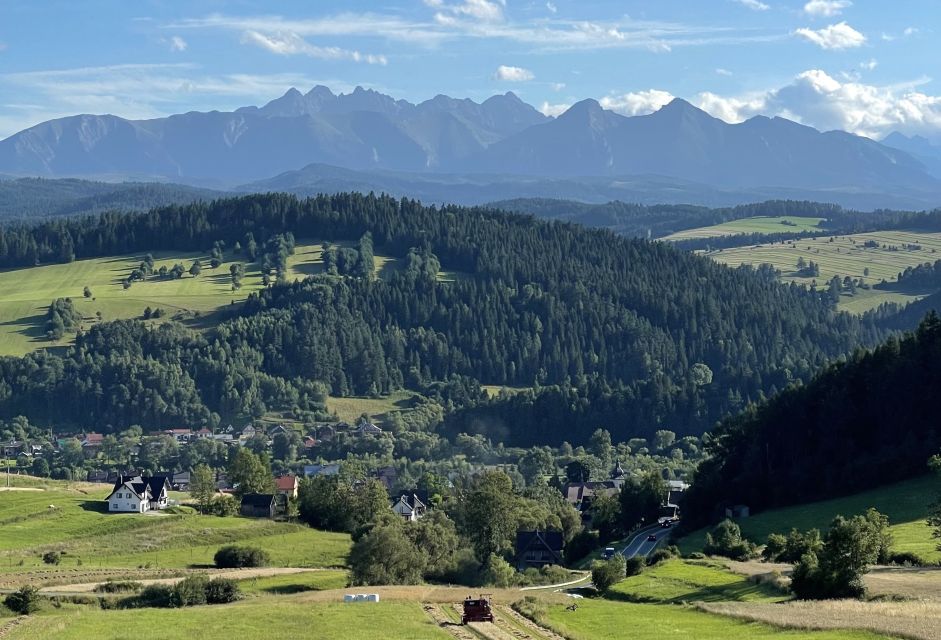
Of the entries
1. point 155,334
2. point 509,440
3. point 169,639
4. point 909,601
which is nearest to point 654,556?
point 909,601

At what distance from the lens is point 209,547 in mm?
89312

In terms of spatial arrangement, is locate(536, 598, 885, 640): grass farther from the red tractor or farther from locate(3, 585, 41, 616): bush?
locate(3, 585, 41, 616): bush

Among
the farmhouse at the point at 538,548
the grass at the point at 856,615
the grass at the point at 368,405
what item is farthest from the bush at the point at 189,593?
the grass at the point at 368,405

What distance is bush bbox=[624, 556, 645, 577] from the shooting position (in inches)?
2704

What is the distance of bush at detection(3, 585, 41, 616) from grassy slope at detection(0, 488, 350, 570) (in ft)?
59.5

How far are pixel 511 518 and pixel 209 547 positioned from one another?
67.3 feet

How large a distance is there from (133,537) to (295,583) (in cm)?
2216

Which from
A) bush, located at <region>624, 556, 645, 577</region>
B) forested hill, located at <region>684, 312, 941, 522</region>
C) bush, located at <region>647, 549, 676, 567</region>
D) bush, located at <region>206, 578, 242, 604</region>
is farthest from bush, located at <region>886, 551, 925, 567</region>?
bush, located at <region>206, 578, 242, 604</region>

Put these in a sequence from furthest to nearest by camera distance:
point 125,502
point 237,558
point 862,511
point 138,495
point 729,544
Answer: point 138,495
point 125,502
point 237,558
point 862,511
point 729,544

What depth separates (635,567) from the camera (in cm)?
6962

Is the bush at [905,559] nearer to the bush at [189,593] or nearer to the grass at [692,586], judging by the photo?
the grass at [692,586]

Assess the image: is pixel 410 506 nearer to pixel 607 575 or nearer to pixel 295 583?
pixel 295 583

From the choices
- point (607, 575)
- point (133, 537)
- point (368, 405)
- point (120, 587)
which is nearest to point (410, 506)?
point (133, 537)

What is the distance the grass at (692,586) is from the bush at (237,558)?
2550 centimetres
